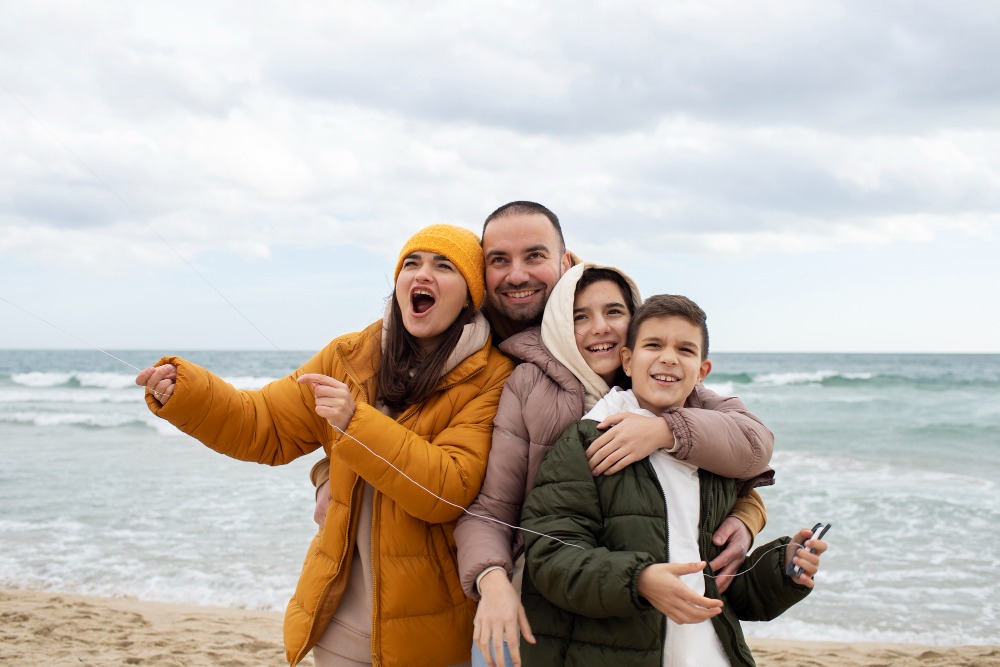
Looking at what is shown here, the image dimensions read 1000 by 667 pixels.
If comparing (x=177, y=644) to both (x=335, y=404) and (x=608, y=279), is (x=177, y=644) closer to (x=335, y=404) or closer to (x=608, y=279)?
(x=335, y=404)

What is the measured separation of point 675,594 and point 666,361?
0.72 m

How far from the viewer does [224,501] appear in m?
9.74

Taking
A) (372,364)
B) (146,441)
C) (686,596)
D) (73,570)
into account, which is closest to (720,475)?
(686,596)

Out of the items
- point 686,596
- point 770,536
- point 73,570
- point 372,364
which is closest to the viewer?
point 686,596

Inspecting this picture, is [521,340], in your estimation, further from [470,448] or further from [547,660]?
[547,660]

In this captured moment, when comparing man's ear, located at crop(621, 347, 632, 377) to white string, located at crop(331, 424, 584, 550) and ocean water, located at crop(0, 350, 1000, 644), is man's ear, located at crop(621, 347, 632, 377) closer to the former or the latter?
white string, located at crop(331, 424, 584, 550)

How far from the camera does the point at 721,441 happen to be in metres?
2.26

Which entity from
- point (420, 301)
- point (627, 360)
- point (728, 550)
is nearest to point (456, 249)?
point (420, 301)

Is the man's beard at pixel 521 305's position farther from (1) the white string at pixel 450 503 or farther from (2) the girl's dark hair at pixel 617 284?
(1) the white string at pixel 450 503

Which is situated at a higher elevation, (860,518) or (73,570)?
(860,518)

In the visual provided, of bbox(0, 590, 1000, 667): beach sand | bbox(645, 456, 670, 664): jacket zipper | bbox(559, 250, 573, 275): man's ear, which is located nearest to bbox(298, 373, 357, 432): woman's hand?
bbox(645, 456, 670, 664): jacket zipper

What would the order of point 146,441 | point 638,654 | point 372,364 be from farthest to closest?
point 146,441, point 372,364, point 638,654

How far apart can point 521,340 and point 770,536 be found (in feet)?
21.0

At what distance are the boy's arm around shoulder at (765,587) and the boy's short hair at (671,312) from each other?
2.15 ft
